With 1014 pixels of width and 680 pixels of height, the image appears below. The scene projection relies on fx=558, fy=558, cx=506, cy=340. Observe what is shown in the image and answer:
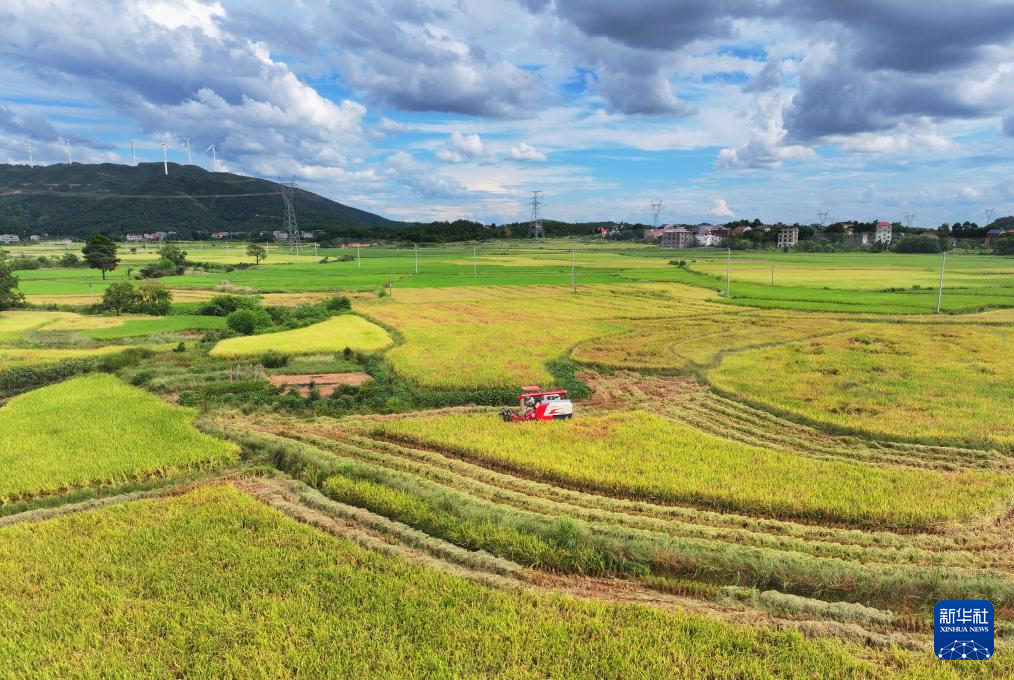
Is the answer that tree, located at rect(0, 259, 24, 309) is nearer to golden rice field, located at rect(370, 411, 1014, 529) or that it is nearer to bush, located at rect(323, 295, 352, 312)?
bush, located at rect(323, 295, 352, 312)

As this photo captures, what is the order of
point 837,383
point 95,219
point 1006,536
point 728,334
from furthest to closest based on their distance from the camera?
point 95,219, point 728,334, point 837,383, point 1006,536

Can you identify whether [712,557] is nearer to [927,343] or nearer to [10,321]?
[927,343]

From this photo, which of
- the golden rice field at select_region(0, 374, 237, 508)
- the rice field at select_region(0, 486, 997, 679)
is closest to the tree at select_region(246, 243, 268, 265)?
the golden rice field at select_region(0, 374, 237, 508)

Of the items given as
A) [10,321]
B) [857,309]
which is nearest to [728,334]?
[857,309]

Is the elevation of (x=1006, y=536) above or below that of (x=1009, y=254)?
below

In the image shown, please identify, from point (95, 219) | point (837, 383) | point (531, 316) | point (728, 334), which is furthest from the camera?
point (95, 219)

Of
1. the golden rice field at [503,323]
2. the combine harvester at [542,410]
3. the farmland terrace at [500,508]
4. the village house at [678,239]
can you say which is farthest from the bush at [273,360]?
the village house at [678,239]

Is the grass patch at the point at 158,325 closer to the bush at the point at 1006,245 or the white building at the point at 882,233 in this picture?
the bush at the point at 1006,245
